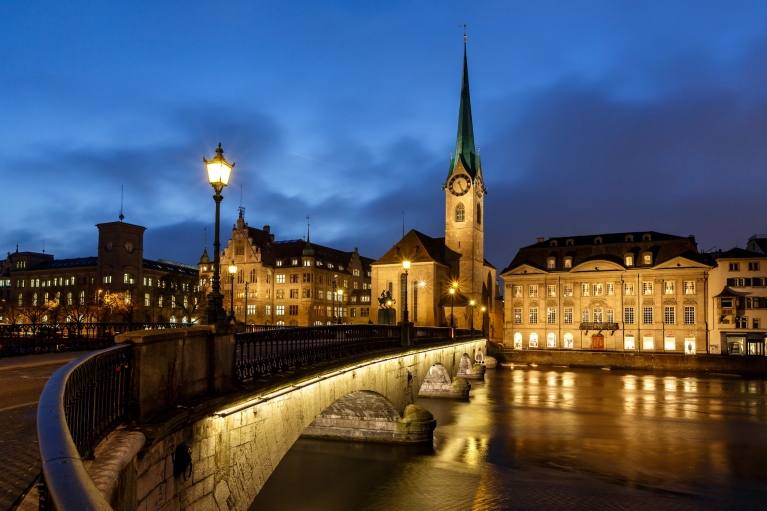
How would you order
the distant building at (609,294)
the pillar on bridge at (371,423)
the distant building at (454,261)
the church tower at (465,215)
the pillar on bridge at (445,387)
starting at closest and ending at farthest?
the pillar on bridge at (371,423), the pillar on bridge at (445,387), the distant building at (609,294), the distant building at (454,261), the church tower at (465,215)

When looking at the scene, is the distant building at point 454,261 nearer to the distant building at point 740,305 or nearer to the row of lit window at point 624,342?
the row of lit window at point 624,342

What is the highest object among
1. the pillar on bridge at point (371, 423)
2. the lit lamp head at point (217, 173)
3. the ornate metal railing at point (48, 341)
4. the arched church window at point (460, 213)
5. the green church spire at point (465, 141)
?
the green church spire at point (465, 141)

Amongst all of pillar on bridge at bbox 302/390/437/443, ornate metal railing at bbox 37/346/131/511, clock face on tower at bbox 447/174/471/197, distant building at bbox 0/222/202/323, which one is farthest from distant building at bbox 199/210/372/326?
ornate metal railing at bbox 37/346/131/511

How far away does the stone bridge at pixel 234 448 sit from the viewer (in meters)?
8.70

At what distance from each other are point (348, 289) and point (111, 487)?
3907 inches

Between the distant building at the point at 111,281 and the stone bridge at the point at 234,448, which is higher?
the distant building at the point at 111,281

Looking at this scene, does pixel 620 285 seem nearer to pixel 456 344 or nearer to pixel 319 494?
pixel 456 344

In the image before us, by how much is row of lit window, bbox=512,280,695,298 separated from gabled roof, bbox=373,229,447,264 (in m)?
12.2

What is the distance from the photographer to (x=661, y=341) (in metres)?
77.4

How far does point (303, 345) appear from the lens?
58.4ft

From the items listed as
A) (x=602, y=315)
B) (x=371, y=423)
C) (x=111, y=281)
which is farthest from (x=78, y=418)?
(x=111, y=281)

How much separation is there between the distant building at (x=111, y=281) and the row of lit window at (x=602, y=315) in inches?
1774

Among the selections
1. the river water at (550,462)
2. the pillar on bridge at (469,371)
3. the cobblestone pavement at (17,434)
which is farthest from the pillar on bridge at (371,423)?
the pillar on bridge at (469,371)

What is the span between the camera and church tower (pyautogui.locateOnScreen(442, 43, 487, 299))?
88.7 m
